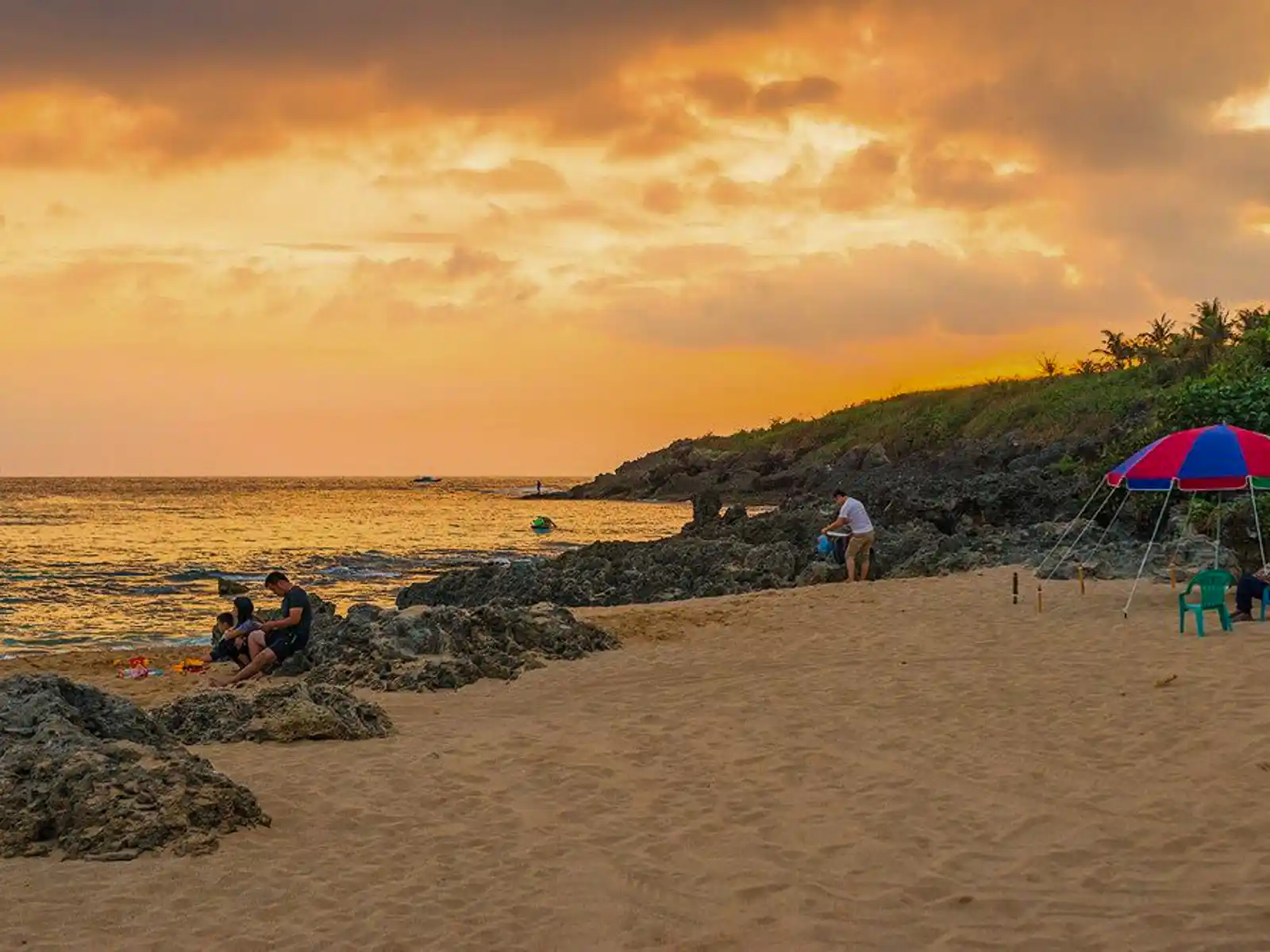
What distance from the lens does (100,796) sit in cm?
737

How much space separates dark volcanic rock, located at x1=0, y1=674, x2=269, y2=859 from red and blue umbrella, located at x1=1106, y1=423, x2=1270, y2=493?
13.9m

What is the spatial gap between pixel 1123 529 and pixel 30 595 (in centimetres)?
2802

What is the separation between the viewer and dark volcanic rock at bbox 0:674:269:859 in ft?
23.4

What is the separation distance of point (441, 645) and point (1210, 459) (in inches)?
444

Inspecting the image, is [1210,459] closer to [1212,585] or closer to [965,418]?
[1212,585]

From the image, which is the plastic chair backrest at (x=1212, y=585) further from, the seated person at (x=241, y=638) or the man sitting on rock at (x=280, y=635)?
the seated person at (x=241, y=638)

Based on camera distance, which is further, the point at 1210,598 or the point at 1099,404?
the point at 1099,404

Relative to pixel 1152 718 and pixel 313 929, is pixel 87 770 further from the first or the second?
pixel 1152 718

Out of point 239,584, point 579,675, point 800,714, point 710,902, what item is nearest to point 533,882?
point 710,902

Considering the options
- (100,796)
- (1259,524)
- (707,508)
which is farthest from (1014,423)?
(100,796)


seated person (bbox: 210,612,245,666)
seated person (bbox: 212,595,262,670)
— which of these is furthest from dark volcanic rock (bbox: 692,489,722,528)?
seated person (bbox: 212,595,262,670)

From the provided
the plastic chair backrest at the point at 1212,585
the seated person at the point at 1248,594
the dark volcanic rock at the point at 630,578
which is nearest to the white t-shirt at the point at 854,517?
the dark volcanic rock at the point at 630,578

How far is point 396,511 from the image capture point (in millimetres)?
83625

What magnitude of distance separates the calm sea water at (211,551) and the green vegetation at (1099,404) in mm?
16915
